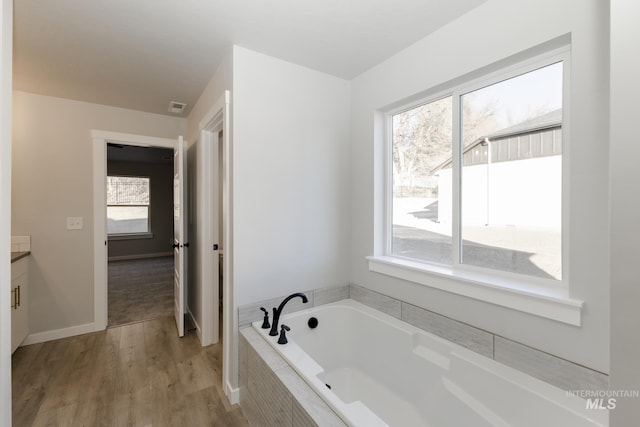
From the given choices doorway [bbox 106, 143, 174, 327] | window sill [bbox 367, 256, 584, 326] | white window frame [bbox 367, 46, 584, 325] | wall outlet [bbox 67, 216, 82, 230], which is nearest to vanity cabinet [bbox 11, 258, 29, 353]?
wall outlet [bbox 67, 216, 82, 230]

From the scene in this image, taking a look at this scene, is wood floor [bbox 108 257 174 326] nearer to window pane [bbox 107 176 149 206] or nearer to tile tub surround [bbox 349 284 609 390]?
window pane [bbox 107 176 149 206]

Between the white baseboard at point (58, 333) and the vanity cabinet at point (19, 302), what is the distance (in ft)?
0.32

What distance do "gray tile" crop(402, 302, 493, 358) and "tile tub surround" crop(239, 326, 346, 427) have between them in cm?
87

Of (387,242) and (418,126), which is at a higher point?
(418,126)

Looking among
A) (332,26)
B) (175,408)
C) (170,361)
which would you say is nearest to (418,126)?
(332,26)

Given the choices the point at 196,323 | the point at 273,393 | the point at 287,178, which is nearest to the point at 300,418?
the point at 273,393

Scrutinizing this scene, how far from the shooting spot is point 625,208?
30.4 inches

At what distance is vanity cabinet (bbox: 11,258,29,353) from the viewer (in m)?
2.31

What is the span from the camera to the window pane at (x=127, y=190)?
20.8 ft

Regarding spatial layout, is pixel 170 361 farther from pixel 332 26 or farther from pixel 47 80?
pixel 332 26

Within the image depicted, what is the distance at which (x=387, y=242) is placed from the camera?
2.26 m

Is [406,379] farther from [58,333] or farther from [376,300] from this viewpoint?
[58,333]

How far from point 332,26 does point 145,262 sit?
643cm

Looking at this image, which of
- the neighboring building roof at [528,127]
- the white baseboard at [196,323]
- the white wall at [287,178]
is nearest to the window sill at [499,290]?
the white wall at [287,178]
